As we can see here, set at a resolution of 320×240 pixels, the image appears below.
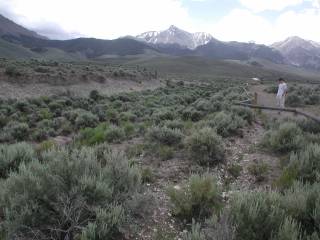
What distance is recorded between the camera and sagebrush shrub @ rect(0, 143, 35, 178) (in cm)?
732

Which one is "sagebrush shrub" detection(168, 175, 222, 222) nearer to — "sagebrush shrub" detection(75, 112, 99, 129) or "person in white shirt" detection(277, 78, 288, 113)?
"sagebrush shrub" detection(75, 112, 99, 129)

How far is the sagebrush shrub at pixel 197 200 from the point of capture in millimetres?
5602

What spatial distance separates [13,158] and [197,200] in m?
4.40

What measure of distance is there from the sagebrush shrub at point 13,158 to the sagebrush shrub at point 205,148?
13.3ft

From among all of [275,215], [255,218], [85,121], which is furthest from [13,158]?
[85,121]

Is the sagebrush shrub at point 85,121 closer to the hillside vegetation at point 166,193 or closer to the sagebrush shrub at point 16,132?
the sagebrush shrub at point 16,132

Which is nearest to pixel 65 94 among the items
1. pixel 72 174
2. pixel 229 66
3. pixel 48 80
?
pixel 48 80

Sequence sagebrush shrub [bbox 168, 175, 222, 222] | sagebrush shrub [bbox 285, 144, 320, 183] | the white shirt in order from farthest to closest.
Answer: the white shirt → sagebrush shrub [bbox 285, 144, 320, 183] → sagebrush shrub [bbox 168, 175, 222, 222]

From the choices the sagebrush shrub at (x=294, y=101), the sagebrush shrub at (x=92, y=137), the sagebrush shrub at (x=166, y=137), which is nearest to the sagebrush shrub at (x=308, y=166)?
the sagebrush shrub at (x=166, y=137)

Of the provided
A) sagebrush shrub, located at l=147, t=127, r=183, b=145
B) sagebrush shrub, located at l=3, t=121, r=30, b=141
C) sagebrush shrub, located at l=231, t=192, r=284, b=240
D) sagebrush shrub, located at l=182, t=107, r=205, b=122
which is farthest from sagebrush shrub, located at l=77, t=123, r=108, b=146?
sagebrush shrub, located at l=231, t=192, r=284, b=240

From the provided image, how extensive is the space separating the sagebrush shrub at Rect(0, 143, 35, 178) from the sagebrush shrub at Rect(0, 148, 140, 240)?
74.8 inches

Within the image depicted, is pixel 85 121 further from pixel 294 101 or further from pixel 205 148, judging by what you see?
pixel 294 101

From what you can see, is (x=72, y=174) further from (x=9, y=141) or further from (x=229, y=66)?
(x=229, y=66)

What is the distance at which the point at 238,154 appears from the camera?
9.51m
